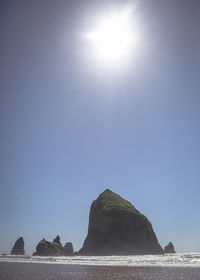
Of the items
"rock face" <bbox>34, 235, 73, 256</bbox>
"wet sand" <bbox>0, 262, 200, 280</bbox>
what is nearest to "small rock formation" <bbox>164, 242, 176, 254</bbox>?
"rock face" <bbox>34, 235, 73, 256</bbox>

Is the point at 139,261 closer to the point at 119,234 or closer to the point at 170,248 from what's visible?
the point at 119,234

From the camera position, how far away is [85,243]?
249 ft

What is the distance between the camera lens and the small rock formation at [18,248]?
119 metres

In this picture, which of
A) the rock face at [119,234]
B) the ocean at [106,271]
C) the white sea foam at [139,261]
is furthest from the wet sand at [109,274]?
the rock face at [119,234]

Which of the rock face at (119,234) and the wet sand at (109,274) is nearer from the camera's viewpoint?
the wet sand at (109,274)

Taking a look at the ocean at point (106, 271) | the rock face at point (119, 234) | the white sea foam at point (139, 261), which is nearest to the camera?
the ocean at point (106, 271)

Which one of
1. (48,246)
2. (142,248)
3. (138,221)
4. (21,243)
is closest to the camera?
(142,248)

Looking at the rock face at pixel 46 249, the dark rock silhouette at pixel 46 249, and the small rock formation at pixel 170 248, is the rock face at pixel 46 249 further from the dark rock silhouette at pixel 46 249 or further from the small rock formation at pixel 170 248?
the small rock formation at pixel 170 248

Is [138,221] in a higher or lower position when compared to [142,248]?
higher

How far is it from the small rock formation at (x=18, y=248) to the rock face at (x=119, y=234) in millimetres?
64354

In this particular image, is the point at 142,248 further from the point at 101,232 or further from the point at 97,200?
the point at 97,200

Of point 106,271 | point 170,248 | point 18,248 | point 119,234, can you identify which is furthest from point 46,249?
point 106,271

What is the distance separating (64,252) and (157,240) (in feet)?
142

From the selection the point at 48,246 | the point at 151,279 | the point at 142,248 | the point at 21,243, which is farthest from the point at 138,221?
the point at 21,243
